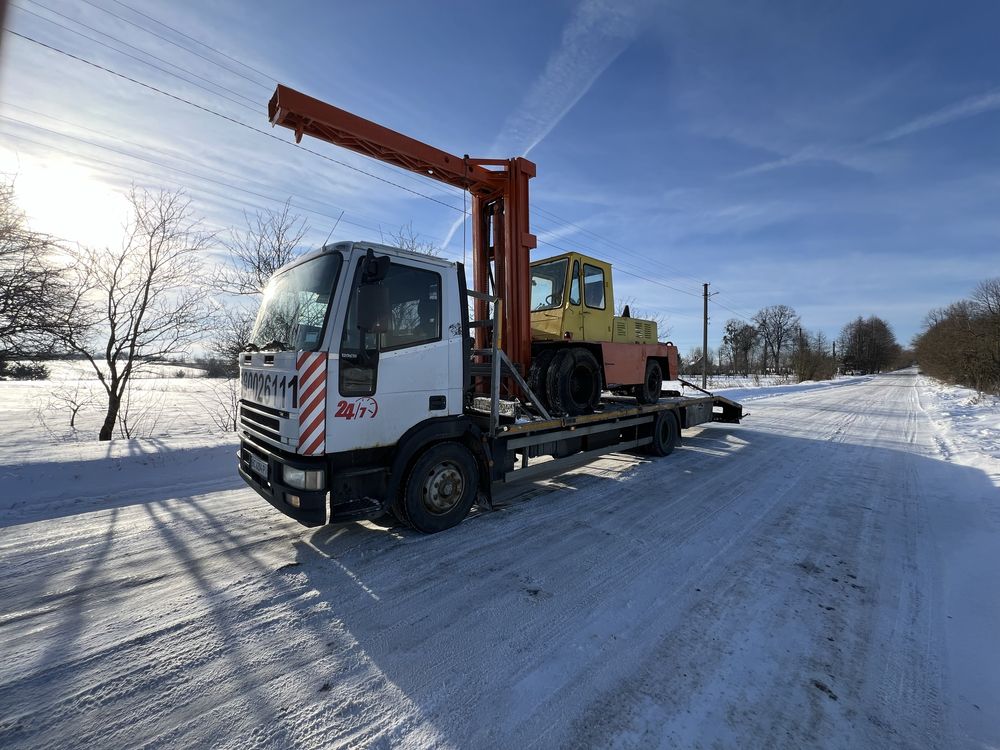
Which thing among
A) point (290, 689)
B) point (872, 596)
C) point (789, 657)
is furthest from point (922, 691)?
point (290, 689)

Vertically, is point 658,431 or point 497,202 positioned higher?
point 497,202

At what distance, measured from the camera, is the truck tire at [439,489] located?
4.12 metres

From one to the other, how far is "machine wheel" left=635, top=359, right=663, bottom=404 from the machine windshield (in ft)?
8.82

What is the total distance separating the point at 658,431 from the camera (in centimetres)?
819

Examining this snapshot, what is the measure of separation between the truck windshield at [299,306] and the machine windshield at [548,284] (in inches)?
150

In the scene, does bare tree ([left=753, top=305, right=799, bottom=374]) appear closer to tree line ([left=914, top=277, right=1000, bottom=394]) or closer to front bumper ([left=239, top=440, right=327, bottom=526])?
tree line ([left=914, top=277, right=1000, bottom=394])

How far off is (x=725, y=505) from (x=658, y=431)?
2.99 metres

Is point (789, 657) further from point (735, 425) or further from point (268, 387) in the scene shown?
point (735, 425)

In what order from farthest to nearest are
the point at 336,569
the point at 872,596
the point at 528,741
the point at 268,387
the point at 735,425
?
the point at 735,425, the point at 268,387, the point at 336,569, the point at 872,596, the point at 528,741

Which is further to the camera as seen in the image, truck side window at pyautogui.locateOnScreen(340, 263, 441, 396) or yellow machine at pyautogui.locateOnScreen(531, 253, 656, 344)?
yellow machine at pyautogui.locateOnScreen(531, 253, 656, 344)

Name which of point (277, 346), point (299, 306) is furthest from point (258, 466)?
point (299, 306)

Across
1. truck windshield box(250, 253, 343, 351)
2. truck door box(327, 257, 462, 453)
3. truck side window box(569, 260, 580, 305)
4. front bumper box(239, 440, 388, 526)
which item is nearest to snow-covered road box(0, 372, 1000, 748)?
front bumper box(239, 440, 388, 526)

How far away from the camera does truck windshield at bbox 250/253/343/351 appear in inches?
148

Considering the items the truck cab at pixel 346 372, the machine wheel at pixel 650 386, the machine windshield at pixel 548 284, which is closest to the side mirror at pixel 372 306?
the truck cab at pixel 346 372
